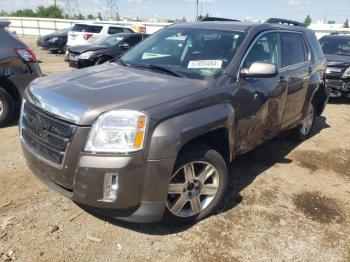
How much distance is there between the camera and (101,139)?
2660mm

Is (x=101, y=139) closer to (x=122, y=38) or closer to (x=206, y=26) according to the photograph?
(x=206, y=26)

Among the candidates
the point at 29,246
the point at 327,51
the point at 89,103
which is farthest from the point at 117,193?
the point at 327,51

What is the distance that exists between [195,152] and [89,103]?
967mm

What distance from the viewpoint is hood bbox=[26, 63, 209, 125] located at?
9.00 ft

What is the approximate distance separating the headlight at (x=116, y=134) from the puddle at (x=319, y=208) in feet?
6.67

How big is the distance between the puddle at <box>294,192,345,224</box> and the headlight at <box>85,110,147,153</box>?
2.03 metres

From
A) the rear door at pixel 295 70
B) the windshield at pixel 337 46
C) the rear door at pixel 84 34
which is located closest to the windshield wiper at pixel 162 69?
the rear door at pixel 295 70

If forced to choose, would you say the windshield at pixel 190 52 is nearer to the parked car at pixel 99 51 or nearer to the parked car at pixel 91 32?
the parked car at pixel 99 51

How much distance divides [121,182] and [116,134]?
1.16 ft

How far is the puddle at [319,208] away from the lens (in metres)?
3.61

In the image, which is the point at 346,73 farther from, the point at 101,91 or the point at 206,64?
the point at 101,91

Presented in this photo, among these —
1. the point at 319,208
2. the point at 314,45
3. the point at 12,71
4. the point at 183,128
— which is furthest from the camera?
the point at 12,71

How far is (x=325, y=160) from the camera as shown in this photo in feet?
17.1

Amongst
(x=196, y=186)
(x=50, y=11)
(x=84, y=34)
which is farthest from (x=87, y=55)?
(x=50, y=11)
